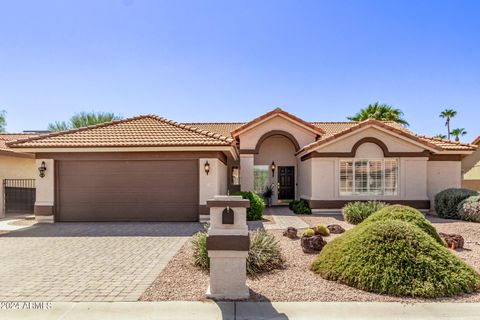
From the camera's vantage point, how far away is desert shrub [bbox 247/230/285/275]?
6742mm

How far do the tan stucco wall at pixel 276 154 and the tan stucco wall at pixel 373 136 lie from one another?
457cm

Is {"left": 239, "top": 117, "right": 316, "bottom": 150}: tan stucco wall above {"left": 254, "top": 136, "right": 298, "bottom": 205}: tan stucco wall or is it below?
above

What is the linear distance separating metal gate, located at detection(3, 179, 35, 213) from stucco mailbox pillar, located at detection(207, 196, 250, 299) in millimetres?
16812

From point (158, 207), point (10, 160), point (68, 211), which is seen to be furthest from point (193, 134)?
point (10, 160)

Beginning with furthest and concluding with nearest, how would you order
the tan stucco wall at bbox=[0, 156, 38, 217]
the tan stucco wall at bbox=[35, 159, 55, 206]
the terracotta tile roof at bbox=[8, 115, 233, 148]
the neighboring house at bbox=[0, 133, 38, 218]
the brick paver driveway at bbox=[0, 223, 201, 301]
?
the tan stucco wall at bbox=[0, 156, 38, 217]
the neighboring house at bbox=[0, 133, 38, 218]
the tan stucco wall at bbox=[35, 159, 55, 206]
the terracotta tile roof at bbox=[8, 115, 233, 148]
the brick paver driveway at bbox=[0, 223, 201, 301]

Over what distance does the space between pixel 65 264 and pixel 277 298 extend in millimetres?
5318

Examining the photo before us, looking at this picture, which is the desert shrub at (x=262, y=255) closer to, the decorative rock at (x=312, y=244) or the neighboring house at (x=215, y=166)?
the decorative rock at (x=312, y=244)

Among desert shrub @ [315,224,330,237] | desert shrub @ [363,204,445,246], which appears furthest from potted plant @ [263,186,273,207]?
desert shrub @ [363,204,445,246]

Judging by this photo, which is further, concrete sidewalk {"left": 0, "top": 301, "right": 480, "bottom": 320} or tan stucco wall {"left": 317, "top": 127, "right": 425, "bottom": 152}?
tan stucco wall {"left": 317, "top": 127, "right": 425, "bottom": 152}

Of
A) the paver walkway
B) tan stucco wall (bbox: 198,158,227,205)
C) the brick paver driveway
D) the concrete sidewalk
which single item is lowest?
the paver walkway

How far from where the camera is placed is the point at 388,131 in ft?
52.6

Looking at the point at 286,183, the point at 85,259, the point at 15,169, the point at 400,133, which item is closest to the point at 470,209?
the point at 400,133

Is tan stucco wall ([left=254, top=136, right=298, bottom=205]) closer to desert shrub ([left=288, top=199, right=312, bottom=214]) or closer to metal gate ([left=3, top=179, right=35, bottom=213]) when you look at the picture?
desert shrub ([left=288, top=199, right=312, bottom=214])

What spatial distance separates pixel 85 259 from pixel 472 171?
3207 centimetres
